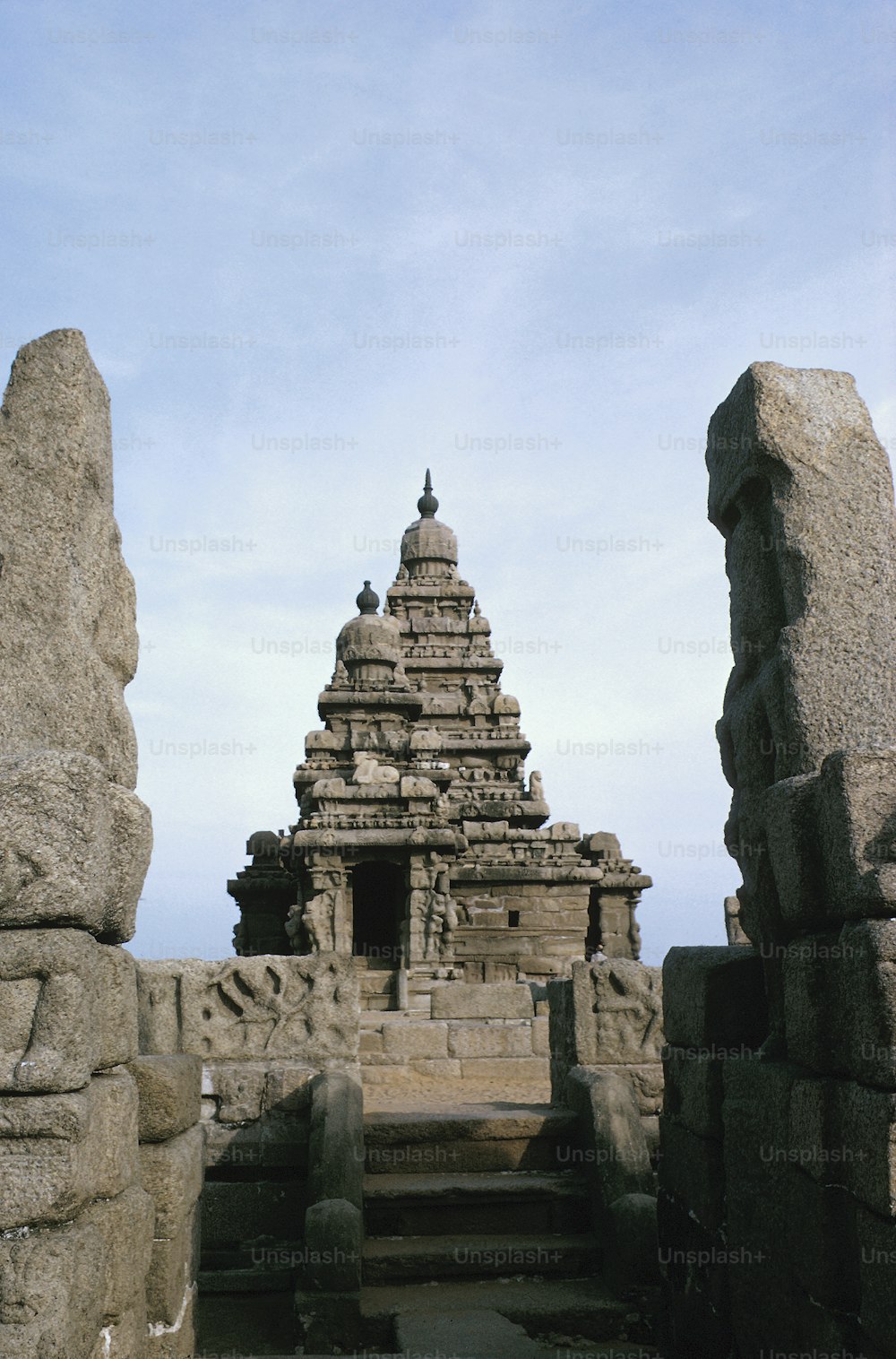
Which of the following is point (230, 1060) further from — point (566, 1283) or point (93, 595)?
point (93, 595)

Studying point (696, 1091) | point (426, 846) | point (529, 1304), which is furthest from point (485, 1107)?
point (426, 846)

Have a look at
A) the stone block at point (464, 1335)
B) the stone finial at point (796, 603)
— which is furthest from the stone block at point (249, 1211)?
the stone finial at point (796, 603)

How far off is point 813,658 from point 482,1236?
3.83 metres

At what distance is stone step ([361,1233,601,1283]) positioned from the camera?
589 cm

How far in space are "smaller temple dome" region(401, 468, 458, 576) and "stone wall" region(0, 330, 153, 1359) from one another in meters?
25.7

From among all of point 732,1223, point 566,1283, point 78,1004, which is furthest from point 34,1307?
point 566,1283

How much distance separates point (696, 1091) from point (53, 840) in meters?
2.52

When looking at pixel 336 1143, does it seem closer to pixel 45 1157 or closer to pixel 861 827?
pixel 45 1157

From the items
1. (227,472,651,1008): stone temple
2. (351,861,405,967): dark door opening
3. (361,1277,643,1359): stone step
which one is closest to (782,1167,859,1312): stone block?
(361,1277,643,1359): stone step

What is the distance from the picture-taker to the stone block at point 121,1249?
3.36 meters

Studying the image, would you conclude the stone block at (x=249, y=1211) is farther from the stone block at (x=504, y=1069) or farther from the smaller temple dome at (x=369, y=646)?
the smaller temple dome at (x=369, y=646)

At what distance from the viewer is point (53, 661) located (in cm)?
370

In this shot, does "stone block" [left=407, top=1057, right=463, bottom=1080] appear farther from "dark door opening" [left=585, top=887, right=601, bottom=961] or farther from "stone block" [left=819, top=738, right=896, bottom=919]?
"dark door opening" [left=585, top=887, right=601, bottom=961]

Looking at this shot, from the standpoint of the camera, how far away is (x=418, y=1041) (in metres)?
12.3
